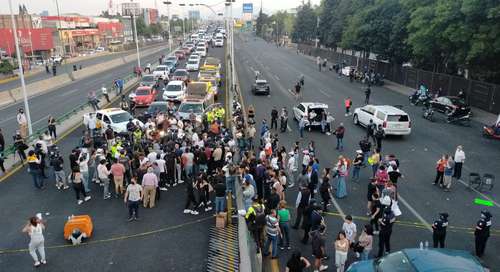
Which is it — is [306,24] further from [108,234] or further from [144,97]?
[108,234]

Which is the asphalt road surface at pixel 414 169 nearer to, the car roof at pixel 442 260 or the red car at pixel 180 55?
the car roof at pixel 442 260

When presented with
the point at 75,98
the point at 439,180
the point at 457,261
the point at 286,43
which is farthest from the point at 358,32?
the point at 286,43

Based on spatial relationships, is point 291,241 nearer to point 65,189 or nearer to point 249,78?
point 65,189

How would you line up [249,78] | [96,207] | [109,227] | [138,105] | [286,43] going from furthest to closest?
1. [286,43]
2. [249,78]
3. [138,105]
4. [96,207]
5. [109,227]

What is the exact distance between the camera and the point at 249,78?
50.7 metres

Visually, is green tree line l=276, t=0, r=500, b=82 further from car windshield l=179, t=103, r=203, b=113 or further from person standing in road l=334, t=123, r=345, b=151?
car windshield l=179, t=103, r=203, b=113

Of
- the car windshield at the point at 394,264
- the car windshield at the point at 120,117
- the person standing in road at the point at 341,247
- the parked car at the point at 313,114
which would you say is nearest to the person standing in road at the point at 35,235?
the person standing in road at the point at 341,247

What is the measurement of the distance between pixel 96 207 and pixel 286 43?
119 metres

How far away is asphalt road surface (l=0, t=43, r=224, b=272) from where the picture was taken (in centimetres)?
1094

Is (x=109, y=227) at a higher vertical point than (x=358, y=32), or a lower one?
lower

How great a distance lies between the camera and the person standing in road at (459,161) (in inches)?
655

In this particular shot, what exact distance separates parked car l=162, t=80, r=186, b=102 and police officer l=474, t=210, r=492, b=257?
25.7 m

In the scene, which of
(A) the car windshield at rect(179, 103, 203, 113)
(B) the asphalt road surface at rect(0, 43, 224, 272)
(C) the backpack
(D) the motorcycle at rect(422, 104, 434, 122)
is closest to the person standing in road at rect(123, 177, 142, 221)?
(B) the asphalt road surface at rect(0, 43, 224, 272)

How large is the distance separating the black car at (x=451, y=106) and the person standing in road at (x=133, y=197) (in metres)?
23.5
